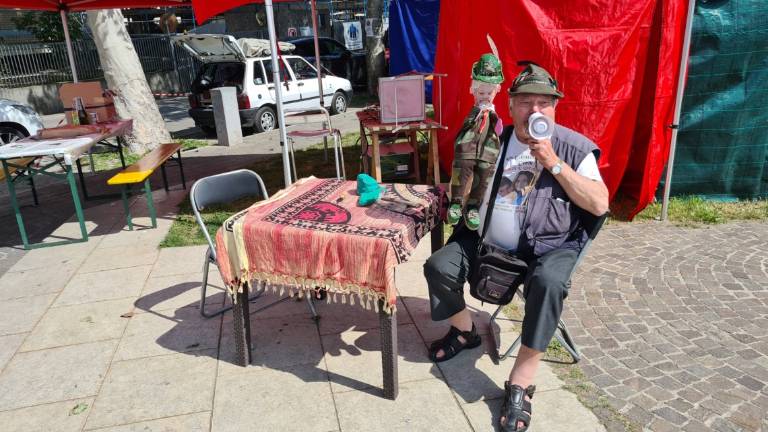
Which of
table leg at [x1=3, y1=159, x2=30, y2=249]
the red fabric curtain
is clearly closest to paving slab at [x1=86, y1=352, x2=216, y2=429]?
table leg at [x1=3, y1=159, x2=30, y2=249]

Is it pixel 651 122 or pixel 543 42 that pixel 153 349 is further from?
pixel 651 122

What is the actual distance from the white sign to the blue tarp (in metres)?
8.50

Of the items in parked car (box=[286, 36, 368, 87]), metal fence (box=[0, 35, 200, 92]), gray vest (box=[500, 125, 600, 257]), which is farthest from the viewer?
parked car (box=[286, 36, 368, 87])

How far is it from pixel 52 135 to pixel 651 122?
615 cm

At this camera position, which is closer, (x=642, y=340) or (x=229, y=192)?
(x=642, y=340)

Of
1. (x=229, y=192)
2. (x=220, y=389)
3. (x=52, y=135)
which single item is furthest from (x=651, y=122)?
(x=52, y=135)

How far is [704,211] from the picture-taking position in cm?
553

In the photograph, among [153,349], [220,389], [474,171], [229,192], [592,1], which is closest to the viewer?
[220,389]

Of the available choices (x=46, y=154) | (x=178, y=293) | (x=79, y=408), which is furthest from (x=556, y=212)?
(x=46, y=154)

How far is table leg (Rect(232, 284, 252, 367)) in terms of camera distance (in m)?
3.09

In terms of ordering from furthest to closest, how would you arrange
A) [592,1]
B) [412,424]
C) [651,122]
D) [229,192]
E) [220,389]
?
[651,122], [592,1], [229,192], [220,389], [412,424]

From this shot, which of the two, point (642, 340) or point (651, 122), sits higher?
point (651, 122)

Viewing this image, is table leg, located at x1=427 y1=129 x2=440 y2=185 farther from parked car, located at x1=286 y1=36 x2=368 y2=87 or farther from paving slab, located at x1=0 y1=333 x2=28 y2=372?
parked car, located at x1=286 y1=36 x2=368 y2=87

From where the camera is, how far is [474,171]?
3234 millimetres
